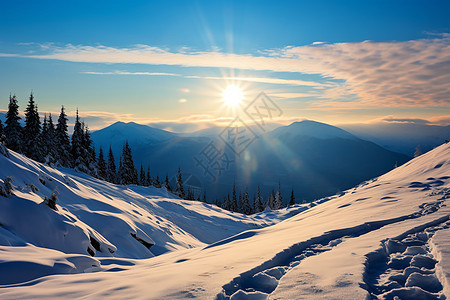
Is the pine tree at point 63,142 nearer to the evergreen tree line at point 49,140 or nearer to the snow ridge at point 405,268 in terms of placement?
the evergreen tree line at point 49,140

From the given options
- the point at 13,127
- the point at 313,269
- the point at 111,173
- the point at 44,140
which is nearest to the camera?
the point at 313,269

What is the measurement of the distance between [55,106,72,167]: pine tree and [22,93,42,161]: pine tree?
3.30 metres

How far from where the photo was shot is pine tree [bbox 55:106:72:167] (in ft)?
135

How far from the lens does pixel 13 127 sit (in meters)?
35.9

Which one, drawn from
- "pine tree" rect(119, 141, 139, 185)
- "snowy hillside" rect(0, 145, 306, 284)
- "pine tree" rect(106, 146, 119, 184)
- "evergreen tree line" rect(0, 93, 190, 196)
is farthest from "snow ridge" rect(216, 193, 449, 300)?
"pine tree" rect(106, 146, 119, 184)

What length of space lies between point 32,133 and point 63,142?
187 inches

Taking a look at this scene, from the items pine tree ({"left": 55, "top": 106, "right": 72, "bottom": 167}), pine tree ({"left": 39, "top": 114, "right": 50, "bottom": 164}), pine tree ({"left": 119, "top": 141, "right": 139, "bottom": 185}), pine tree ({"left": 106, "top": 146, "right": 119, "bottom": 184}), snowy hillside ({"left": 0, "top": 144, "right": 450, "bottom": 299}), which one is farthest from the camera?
pine tree ({"left": 106, "top": 146, "right": 119, "bottom": 184})

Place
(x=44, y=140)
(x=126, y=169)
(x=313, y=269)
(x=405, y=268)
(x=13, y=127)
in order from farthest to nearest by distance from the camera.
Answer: (x=126, y=169)
(x=44, y=140)
(x=13, y=127)
(x=313, y=269)
(x=405, y=268)

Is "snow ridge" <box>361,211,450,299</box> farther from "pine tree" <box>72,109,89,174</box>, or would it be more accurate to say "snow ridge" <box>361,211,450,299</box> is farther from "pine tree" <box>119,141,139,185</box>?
"pine tree" <box>119,141,139,185</box>

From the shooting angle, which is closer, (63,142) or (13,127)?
(13,127)

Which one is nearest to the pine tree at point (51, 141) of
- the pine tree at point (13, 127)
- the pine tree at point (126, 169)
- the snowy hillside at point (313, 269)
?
the pine tree at point (13, 127)

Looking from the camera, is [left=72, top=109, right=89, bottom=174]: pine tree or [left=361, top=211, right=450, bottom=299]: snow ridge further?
[left=72, top=109, right=89, bottom=174]: pine tree

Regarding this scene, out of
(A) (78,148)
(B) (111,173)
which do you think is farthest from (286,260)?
(B) (111,173)

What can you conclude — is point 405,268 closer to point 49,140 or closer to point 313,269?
point 313,269
